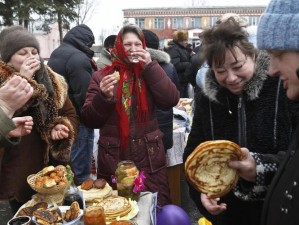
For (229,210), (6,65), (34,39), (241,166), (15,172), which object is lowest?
(229,210)

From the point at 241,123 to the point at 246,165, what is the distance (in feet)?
0.96

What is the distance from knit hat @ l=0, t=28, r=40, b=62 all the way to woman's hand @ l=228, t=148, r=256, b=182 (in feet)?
5.39

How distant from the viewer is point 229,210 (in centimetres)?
188

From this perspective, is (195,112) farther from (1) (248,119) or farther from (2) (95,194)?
(2) (95,194)

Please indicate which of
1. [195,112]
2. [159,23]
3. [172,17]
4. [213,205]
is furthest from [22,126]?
[172,17]

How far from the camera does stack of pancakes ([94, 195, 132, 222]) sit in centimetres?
181

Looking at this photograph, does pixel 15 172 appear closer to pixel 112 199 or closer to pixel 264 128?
pixel 112 199

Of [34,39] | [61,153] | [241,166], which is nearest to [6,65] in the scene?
[34,39]

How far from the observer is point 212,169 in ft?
5.31

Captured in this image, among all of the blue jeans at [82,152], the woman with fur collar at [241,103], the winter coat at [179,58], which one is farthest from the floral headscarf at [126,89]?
the winter coat at [179,58]

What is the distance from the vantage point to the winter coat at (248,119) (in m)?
1.67

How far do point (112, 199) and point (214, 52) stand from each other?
1024 millimetres

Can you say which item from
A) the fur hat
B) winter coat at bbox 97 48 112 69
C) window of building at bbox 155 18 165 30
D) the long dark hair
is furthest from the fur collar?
window of building at bbox 155 18 165 30

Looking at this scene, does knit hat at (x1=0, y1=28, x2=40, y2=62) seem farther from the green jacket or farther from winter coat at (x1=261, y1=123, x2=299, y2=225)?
winter coat at (x1=261, y1=123, x2=299, y2=225)
